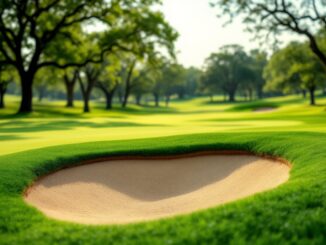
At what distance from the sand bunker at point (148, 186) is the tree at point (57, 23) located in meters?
32.8

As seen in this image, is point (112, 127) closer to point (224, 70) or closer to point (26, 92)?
point (26, 92)

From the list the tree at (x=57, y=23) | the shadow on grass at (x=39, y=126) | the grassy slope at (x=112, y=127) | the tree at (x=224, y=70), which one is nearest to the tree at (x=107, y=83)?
Result: the tree at (x=57, y=23)

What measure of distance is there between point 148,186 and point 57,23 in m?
38.8

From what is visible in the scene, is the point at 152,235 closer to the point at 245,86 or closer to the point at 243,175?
the point at 243,175

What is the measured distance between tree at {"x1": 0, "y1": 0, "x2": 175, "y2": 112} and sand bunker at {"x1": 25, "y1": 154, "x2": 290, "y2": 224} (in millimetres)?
32838

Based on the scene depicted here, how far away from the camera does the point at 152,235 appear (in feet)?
20.8

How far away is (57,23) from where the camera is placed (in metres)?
46.2

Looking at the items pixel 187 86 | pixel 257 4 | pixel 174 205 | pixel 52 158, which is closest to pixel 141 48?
pixel 257 4

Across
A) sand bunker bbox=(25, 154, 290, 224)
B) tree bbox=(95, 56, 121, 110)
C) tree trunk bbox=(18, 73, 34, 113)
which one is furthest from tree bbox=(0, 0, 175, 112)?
sand bunker bbox=(25, 154, 290, 224)

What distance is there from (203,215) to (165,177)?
5.43 m

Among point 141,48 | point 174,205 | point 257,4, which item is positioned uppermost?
point 257,4

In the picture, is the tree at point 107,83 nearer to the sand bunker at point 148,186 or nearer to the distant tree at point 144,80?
the distant tree at point 144,80

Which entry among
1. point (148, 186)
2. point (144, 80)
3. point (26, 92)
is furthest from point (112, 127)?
point (144, 80)

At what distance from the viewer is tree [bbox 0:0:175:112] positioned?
42.8 m
